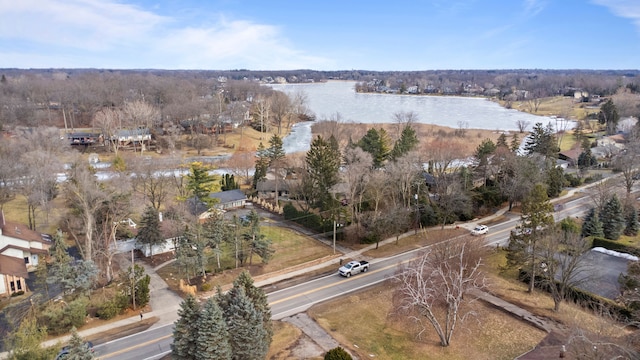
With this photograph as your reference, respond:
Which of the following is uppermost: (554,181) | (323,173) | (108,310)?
(323,173)

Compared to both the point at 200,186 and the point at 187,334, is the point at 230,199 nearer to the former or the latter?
the point at 200,186

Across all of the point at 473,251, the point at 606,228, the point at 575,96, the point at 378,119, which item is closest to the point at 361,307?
the point at 473,251

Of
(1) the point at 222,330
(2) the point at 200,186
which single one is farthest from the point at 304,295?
(2) the point at 200,186

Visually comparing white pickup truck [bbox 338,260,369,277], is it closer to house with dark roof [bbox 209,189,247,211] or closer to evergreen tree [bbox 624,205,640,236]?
house with dark roof [bbox 209,189,247,211]

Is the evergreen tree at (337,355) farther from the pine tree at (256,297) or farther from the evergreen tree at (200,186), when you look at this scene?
the evergreen tree at (200,186)

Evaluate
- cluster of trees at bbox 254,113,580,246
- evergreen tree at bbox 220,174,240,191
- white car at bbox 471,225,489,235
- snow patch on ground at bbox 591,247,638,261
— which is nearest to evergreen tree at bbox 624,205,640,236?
snow patch on ground at bbox 591,247,638,261

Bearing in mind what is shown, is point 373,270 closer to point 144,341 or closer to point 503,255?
point 503,255
